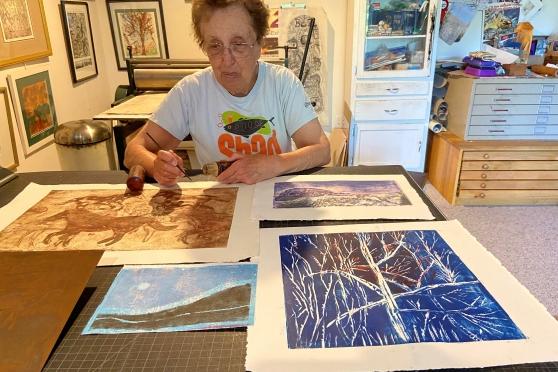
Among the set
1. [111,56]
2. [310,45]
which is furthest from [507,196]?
[111,56]

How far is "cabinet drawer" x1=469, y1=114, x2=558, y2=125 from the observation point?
265cm

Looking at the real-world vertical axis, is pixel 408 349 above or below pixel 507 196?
above

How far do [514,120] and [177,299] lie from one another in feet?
8.90

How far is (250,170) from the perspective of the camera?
106 cm

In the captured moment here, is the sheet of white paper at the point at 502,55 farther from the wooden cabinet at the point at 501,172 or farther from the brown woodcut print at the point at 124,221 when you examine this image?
the brown woodcut print at the point at 124,221

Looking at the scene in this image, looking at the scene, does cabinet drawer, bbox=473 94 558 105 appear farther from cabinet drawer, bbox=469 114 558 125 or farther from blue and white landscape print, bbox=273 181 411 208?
blue and white landscape print, bbox=273 181 411 208

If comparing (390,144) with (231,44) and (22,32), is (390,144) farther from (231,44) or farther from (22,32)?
(22,32)

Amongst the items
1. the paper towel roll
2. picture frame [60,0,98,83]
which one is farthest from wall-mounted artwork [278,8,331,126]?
picture frame [60,0,98,83]

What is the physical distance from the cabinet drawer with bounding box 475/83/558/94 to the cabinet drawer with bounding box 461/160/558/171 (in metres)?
0.44

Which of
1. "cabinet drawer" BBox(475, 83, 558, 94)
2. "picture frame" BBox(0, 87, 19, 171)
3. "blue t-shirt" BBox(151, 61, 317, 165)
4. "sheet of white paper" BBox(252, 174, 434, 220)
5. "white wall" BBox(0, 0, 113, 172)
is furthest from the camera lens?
"cabinet drawer" BBox(475, 83, 558, 94)

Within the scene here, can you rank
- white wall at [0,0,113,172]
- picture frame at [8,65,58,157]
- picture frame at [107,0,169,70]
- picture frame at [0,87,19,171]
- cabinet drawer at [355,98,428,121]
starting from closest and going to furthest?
1. picture frame at [0,87,19,171]
2. picture frame at [8,65,58,157]
3. white wall at [0,0,113,172]
4. cabinet drawer at [355,98,428,121]
5. picture frame at [107,0,169,70]

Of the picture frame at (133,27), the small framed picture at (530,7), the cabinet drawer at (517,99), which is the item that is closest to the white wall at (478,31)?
the small framed picture at (530,7)

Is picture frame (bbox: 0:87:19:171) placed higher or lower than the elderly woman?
lower

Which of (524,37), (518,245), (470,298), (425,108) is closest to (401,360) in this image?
(470,298)
